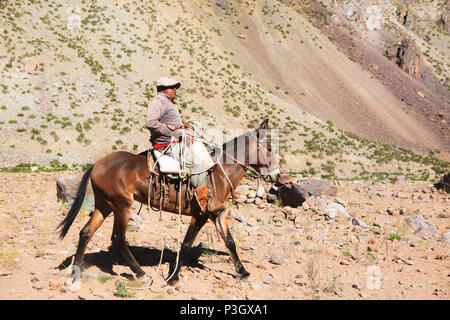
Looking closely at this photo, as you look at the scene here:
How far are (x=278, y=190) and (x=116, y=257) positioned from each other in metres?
6.92

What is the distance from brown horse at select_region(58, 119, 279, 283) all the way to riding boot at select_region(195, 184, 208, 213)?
19cm

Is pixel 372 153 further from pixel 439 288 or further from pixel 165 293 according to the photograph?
pixel 165 293

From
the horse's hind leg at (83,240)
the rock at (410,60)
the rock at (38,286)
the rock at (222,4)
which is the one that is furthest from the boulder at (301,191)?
the rock at (410,60)

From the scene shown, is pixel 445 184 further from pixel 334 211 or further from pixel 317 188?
pixel 334 211

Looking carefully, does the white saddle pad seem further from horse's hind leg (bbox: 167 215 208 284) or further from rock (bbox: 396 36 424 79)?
rock (bbox: 396 36 424 79)

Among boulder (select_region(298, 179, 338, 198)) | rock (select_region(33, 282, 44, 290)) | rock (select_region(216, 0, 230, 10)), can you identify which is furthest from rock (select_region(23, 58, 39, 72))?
rock (select_region(216, 0, 230, 10))

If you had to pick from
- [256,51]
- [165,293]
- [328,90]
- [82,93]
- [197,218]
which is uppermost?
[256,51]

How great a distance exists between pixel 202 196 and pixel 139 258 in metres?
2.42

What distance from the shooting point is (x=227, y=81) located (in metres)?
36.3

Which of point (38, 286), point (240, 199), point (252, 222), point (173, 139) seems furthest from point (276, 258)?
point (240, 199)

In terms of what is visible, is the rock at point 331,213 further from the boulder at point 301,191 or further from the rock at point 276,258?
the rock at point 276,258

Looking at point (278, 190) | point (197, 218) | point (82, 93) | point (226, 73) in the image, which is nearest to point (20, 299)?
point (197, 218)

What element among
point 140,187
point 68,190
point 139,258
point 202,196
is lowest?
point 139,258
